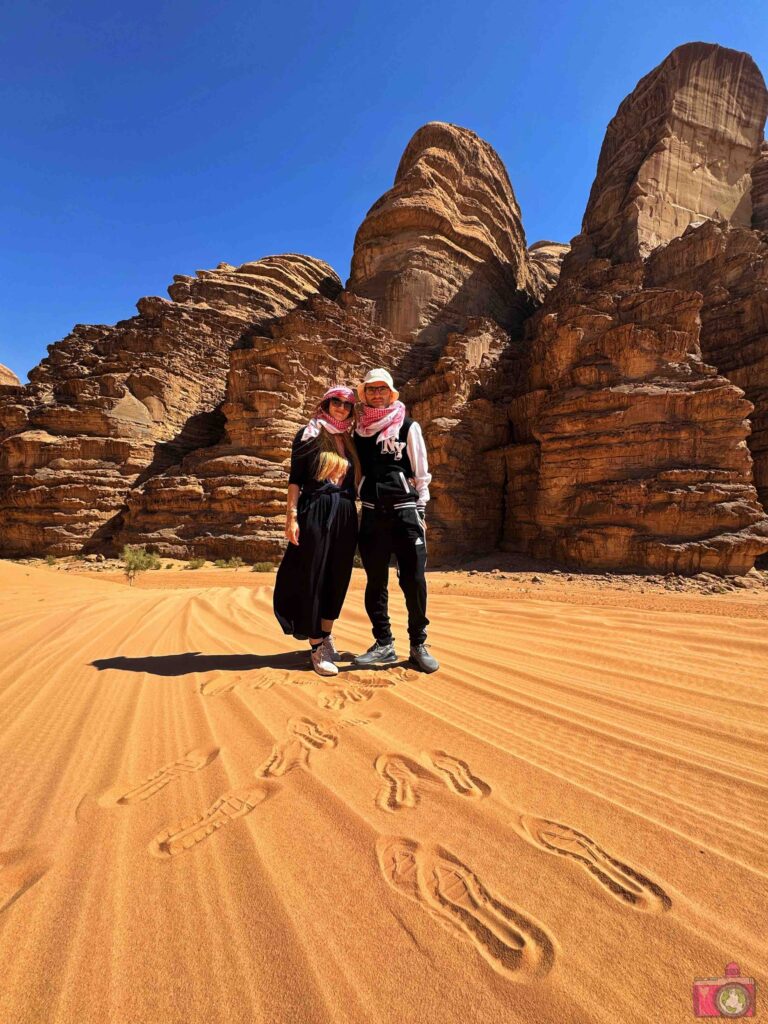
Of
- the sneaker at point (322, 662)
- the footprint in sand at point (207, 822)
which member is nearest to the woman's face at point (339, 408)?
the sneaker at point (322, 662)

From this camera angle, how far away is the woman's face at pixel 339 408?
296cm

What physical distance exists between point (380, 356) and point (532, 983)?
24.6 metres

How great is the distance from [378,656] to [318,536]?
916 mm

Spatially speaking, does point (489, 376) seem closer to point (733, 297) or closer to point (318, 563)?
point (733, 297)

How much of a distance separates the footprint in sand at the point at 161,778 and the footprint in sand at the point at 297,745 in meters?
0.23

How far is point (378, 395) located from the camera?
2910mm

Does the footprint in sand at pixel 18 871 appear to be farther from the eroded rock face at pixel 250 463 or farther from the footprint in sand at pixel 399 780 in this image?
the eroded rock face at pixel 250 463

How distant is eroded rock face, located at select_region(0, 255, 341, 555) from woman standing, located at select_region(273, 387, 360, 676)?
1718cm

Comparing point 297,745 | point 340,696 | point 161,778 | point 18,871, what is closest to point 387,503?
point 340,696

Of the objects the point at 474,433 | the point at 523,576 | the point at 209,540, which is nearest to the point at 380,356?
the point at 474,433

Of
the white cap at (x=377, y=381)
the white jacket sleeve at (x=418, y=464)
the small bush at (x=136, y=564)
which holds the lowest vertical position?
the small bush at (x=136, y=564)

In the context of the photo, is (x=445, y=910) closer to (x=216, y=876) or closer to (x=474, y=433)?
(x=216, y=876)

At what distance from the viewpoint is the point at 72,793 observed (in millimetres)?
1345

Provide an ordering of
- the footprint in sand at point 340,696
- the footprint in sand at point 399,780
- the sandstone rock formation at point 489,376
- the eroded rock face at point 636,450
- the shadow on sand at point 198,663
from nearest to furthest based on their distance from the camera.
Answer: the footprint in sand at point 399,780 < the footprint in sand at point 340,696 < the shadow on sand at point 198,663 < the eroded rock face at point 636,450 < the sandstone rock formation at point 489,376
